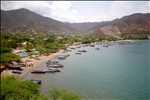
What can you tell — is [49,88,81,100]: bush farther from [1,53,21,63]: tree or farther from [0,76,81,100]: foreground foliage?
[1,53,21,63]: tree

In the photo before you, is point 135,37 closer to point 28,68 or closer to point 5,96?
point 28,68

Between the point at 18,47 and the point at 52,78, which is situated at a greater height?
the point at 18,47

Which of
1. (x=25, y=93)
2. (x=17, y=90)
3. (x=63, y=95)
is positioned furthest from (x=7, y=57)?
(x=63, y=95)

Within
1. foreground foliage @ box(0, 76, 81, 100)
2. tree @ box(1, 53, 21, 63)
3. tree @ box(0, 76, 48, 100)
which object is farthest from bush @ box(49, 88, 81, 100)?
tree @ box(1, 53, 21, 63)

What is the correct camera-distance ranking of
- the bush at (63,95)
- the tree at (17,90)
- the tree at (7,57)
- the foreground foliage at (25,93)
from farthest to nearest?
1. the tree at (7,57)
2. the tree at (17,90)
3. the foreground foliage at (25,93)
4. the bush at (63,95)

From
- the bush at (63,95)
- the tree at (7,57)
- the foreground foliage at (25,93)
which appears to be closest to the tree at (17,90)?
the foreground foliage at (25,93)

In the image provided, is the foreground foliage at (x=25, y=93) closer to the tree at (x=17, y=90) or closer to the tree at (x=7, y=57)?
the tree at (x=17, y=90)

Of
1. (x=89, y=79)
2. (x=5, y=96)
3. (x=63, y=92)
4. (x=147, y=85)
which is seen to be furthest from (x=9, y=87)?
(x=147, y=85)

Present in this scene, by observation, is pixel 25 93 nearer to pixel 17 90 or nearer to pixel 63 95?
pixel 17 90
